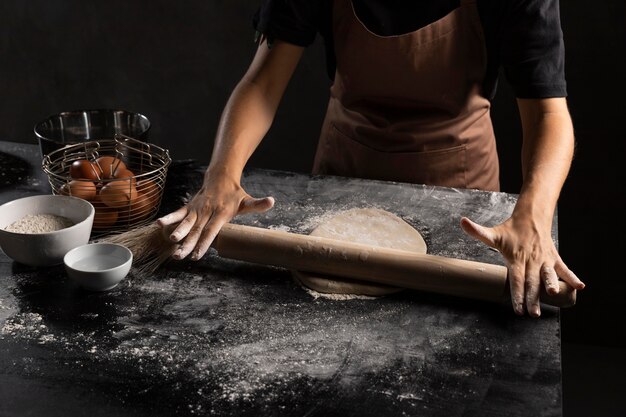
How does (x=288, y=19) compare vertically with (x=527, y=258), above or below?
above

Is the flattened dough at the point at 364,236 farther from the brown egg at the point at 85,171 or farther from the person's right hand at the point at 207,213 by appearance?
the brown egg at the point at 85,171

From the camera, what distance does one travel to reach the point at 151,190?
171 cm

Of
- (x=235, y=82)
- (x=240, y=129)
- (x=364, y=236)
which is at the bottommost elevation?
(x=235, y=82)

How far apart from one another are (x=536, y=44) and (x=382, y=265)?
2.32 ft

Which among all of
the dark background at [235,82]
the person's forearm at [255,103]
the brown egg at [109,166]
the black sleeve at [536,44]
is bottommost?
the dark background at [235,82]

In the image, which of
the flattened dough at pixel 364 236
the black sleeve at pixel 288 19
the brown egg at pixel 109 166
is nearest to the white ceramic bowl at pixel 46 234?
the brown egg at pixel 109 166

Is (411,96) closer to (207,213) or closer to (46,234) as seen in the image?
(207,213)

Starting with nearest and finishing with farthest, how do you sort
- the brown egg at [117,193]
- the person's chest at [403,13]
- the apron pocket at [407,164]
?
1. the brown egg at [117,193]
2. the person's chest at [403,13]
3. the apron pocket at [407,164]

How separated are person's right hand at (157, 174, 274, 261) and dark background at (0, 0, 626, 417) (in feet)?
4.75

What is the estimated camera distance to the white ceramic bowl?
1.47 meters

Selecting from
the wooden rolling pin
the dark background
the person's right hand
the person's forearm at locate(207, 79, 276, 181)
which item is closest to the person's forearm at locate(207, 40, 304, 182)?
the person's forearm at locate(207, 79, 276, 181)

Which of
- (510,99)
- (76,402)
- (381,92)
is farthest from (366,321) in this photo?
(510,99)

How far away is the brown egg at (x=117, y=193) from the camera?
1646mm

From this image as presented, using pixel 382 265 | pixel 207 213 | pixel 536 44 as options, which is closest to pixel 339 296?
pixel 382 265
